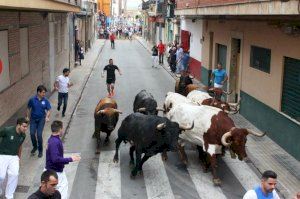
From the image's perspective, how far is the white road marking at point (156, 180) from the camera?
1021 centimetres

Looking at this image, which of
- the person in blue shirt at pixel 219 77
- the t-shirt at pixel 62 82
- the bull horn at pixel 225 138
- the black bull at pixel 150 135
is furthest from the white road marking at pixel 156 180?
the person in blue shirt at pixel 219 77

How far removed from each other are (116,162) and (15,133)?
11.8 ft

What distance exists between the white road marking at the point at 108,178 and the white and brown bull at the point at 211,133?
169cm

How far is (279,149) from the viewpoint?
13555 millimetres

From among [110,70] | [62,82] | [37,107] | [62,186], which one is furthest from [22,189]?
[110,70]

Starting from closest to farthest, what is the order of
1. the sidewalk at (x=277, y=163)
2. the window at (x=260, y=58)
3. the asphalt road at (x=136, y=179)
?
1. the asphalt road at (x=136, y=179)
2. the sidewalk at (x=277, y=163)
3. the window at (x=260, y=58)

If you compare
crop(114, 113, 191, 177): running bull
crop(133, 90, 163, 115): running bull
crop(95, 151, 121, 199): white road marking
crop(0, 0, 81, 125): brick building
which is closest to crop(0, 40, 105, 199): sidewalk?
crop(0, 0, 81, 125): brick building

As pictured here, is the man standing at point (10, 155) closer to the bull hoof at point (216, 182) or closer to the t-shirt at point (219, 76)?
the bull hoof at point (216, 182)

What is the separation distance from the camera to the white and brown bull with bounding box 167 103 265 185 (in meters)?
10.2

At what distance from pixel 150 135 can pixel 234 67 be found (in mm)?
9818

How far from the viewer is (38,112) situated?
39.3 feet

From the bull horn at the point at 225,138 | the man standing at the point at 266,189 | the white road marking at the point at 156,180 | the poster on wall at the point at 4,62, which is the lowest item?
the white road marking at the point at 156,180

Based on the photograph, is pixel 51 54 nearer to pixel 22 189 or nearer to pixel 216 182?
pixel 22 189

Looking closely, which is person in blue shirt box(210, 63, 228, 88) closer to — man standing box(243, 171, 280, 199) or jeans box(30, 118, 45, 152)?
jeans box(30, 118, 45, 152)
